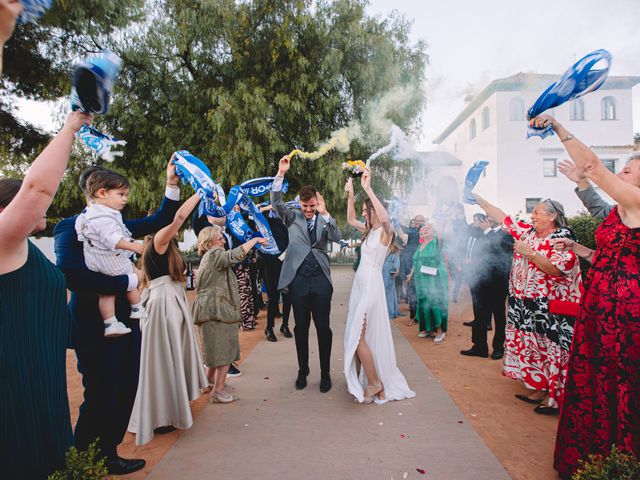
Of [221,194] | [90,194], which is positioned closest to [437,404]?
[221,194]

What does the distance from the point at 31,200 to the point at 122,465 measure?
260cm

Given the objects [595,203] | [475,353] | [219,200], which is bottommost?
[475,353]

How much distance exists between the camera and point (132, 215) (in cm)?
1396

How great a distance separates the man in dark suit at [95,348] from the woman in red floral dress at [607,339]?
10.00 feet

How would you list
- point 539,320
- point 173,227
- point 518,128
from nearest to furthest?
point 173,227 → point 539,320 → point 518,128

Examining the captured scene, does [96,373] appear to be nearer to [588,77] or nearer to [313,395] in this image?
[313,395]

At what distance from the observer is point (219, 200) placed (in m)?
4.18

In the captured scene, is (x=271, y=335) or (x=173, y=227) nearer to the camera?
(x=173, y=227)

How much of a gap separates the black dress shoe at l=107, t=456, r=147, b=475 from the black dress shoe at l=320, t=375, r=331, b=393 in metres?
2.19

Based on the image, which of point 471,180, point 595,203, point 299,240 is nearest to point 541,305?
point 595,203

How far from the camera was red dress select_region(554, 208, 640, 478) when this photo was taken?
247cm

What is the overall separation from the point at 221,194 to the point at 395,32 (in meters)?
11.0

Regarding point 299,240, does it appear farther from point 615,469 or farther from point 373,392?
point 615,469

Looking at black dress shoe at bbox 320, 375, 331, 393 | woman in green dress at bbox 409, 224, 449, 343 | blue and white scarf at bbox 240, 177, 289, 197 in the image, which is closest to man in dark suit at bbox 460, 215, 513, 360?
woman in green dress at bbox 409, 224, 449, 343
